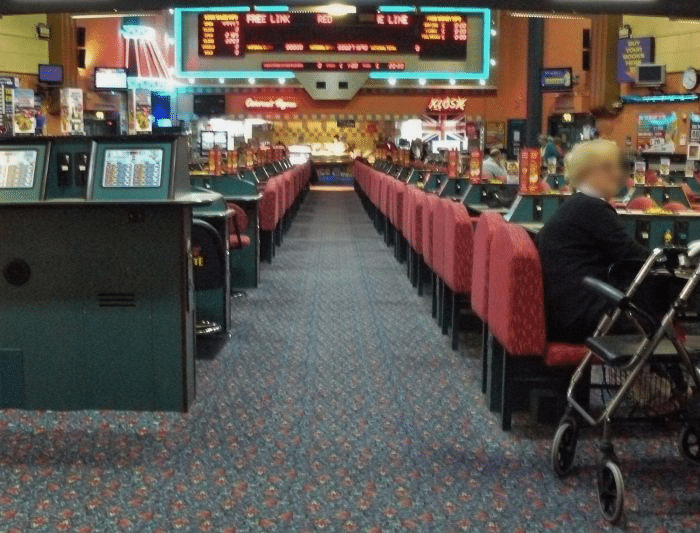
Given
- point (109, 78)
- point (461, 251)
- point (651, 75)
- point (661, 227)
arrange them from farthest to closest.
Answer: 1. point (109, 78)
2. point (651, 75)
3. point (661, 227)
4. point (461, 251)

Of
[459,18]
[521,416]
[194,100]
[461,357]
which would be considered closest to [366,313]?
[461,357]

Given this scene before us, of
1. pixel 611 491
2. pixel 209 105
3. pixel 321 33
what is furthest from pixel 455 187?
pixel 209 105

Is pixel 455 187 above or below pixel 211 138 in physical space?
below

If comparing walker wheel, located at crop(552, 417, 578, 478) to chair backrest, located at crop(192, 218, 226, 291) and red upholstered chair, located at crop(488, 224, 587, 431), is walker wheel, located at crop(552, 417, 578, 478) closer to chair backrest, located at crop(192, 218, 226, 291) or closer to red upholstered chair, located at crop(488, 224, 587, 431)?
red upholstered chair, located at crop(488, 224, 587, 431)

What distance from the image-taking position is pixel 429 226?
7562mm

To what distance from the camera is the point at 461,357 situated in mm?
6234

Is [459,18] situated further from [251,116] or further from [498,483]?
[498,483]

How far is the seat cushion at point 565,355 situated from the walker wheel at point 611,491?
736 millimetres

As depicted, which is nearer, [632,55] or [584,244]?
[584,244]

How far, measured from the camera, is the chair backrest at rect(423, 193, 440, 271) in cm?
735

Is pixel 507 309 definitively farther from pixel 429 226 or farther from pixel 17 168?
pixel 429 226

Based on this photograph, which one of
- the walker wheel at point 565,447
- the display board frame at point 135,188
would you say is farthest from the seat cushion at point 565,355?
the display board frame at point 135,188

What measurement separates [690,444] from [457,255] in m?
2.22

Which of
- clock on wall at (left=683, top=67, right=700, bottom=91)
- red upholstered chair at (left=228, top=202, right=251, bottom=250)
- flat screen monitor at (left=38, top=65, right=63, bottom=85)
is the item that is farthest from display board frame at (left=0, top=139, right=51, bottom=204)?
flat screen monitor at (left=38, top=65, right=63, bottom=85)
